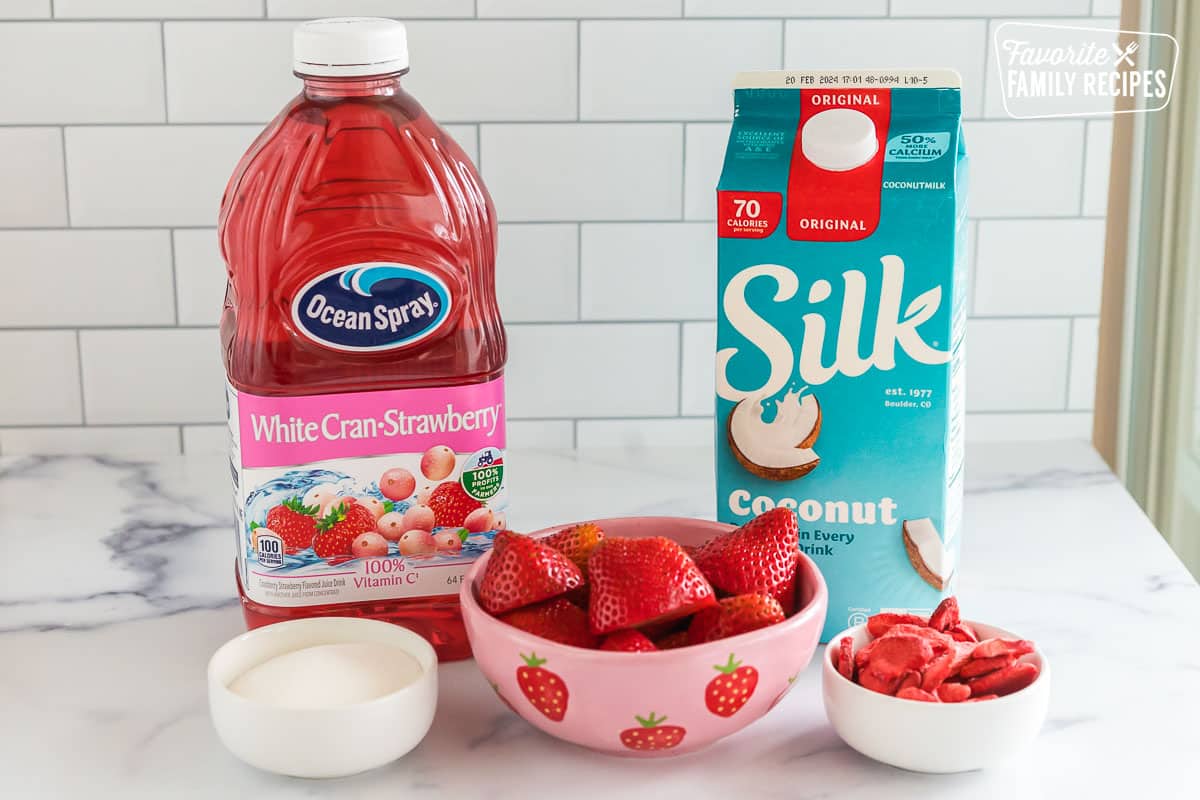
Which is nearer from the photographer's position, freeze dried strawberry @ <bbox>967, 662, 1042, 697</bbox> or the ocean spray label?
freeze dried strawberry @ <bbox>967, 662, 1042, 697</bbox>

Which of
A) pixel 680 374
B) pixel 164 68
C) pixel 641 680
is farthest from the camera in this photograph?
pixel 680 374

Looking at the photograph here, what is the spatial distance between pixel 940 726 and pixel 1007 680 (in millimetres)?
51

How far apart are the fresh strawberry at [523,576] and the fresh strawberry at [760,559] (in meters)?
0.09

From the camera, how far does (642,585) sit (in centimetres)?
75

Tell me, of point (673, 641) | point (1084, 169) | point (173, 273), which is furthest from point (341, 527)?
point (1084, 169)

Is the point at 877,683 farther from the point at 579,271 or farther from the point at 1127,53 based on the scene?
the point at 1127,53

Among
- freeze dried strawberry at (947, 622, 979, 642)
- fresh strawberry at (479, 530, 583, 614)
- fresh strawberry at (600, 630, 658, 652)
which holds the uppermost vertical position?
fresh strawberry at (479, 530, 583, 614)

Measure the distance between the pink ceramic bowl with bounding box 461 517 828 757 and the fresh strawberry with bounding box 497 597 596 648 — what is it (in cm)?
1

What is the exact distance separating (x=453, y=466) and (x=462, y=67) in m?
0.45

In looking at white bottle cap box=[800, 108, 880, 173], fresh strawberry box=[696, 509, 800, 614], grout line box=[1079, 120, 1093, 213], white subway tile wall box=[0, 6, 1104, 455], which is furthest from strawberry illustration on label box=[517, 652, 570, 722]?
grout line box=[1079, 120, 1093, 213]

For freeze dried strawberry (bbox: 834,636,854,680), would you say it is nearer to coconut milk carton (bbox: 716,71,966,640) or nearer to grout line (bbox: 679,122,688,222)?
coconut milk carton (bbox: 716,71,966,640)

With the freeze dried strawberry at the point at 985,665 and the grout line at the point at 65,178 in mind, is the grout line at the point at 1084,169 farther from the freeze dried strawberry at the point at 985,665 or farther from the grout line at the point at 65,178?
the grout line at the point at 65,178

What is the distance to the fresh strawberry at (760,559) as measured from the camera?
0.80 metres

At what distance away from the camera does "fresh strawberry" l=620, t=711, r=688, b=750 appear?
0.75 metres
